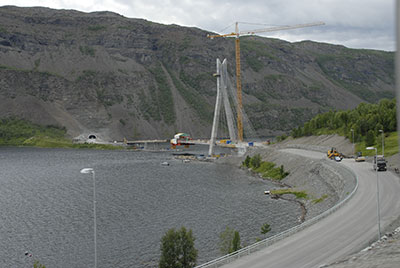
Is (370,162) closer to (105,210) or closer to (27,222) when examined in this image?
(105,210)

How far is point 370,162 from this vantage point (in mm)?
72125

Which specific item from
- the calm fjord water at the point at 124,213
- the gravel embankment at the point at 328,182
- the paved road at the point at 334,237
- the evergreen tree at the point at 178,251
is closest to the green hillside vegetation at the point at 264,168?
the gravel embankment at the point at 328,182

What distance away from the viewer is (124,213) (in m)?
61.3

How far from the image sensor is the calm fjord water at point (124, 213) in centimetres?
4475

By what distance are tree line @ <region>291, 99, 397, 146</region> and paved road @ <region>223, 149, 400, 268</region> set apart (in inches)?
1583

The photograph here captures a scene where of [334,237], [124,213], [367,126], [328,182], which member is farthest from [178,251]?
[367,126]

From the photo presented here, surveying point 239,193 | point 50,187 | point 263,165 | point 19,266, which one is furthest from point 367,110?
point 19,266

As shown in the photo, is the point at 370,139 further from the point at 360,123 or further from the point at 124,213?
the point at 124,213

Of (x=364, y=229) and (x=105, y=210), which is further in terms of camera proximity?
(x=105, y=210)

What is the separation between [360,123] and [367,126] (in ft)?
4.74

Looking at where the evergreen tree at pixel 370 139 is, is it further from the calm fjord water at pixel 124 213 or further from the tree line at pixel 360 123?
the calm fjord water at pixel 124 213

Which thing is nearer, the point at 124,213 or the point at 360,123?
the point at 124,213

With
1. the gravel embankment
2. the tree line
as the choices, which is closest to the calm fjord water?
the gravel embankment

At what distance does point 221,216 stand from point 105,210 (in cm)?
1691
